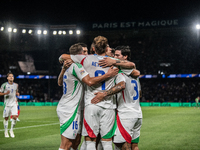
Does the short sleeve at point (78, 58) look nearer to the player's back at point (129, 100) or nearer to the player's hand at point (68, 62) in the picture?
the player's hand at point (68, 62)

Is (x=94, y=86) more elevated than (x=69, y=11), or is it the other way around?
(x=69, y=11)

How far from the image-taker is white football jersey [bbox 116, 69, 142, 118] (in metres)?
5.02

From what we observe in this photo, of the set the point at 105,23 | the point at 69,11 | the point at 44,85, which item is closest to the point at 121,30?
the point at 105,23

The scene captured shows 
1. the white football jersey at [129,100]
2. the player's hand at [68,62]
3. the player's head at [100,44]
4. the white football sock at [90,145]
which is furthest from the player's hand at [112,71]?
the white football sock at [90,145]

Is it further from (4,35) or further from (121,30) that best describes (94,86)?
(4,35)

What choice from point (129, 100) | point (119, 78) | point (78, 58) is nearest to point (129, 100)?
point (129, 100)

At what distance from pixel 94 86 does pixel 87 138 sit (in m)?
0.83

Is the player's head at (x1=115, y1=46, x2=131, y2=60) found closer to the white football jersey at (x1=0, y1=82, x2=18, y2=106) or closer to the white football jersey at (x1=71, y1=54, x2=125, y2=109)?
the white football jersey at (x1=71, y1=54, x2=125, y2=109)

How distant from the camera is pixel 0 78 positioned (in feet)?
169

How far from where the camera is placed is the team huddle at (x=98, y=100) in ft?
14.9

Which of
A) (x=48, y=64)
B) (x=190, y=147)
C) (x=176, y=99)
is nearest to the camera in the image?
(x=190, y=147)

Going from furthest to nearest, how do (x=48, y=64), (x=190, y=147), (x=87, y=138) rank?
(x=48, y=64), (x=190, y=147), (x=87, y=138)

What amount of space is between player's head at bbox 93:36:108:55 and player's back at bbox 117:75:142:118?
832mm

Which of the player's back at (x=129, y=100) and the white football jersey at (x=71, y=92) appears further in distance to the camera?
the player's back at (x=129, y=100)
